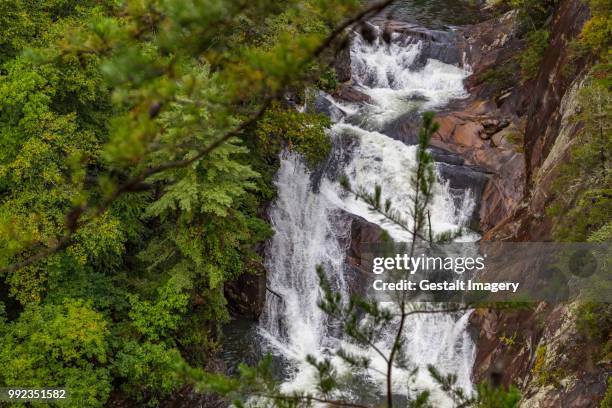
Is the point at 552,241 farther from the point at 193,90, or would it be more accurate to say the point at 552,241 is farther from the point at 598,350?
the point at 193,90

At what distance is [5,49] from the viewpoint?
13148mm

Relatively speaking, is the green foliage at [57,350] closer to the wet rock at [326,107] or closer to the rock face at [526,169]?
the rock face at [526,169]

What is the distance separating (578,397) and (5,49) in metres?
14.0

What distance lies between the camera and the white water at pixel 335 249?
46.5 ft

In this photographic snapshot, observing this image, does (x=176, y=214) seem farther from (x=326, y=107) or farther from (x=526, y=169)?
(x=526, y=169)

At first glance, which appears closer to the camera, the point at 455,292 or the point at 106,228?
the point at 106,228

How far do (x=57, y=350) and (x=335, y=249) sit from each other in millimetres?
7931

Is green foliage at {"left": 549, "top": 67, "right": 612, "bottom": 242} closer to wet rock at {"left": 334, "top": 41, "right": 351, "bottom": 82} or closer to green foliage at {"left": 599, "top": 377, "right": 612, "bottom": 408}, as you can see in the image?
green foliage at {"left": 599, "top": 377, "right": 612, "bottom": 408}

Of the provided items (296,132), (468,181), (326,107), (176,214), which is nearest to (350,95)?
(326,107)

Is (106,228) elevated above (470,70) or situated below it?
below

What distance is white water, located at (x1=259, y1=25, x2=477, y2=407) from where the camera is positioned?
558 inches

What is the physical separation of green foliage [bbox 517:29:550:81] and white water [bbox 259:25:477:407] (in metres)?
2.89

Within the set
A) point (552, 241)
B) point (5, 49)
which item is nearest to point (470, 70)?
point (552, 241)

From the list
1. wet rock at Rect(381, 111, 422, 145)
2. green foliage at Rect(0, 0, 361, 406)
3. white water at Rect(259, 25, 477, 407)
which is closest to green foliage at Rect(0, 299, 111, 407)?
green foliage at Rect(0, 0, 361, 406)
